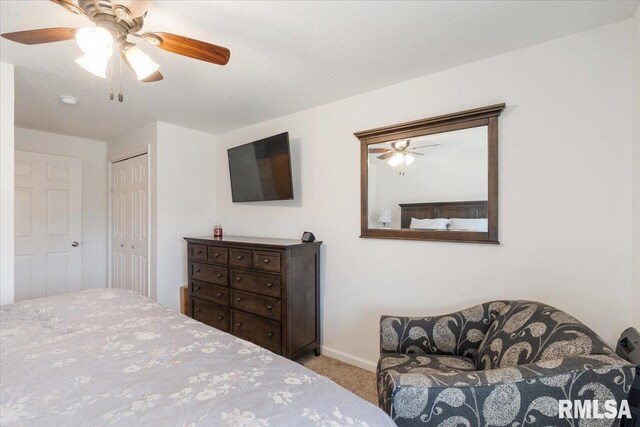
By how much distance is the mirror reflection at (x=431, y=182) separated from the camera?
6.41 feet

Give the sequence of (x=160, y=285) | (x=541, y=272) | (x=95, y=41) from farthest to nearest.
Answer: (x=160, y=285) < (x=541, y=272) < (x=95, y=41)

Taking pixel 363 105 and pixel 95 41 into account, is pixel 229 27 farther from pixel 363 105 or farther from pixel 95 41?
pixel 363 105

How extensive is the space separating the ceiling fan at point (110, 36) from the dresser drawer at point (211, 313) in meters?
2.16

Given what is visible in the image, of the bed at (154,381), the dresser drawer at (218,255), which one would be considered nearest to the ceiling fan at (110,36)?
the bed at (154,381)

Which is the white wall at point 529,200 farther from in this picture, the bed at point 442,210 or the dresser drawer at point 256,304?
the dresser drawer at point 256,304

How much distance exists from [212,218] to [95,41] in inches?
105

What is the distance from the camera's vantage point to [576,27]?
1610mm

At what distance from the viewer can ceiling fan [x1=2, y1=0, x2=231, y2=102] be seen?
4.04 ft

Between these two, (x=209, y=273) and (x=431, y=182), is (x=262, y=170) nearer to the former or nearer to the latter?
(x=209, y=273)

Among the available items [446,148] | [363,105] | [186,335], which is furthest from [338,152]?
[186,335]

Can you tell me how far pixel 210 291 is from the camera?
2953mm

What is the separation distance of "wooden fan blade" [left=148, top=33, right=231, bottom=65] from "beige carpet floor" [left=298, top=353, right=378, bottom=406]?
2.31m

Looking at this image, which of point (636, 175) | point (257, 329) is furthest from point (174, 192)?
point (636, 175)

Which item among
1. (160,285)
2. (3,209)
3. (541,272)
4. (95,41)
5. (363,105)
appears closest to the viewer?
(95,41)
